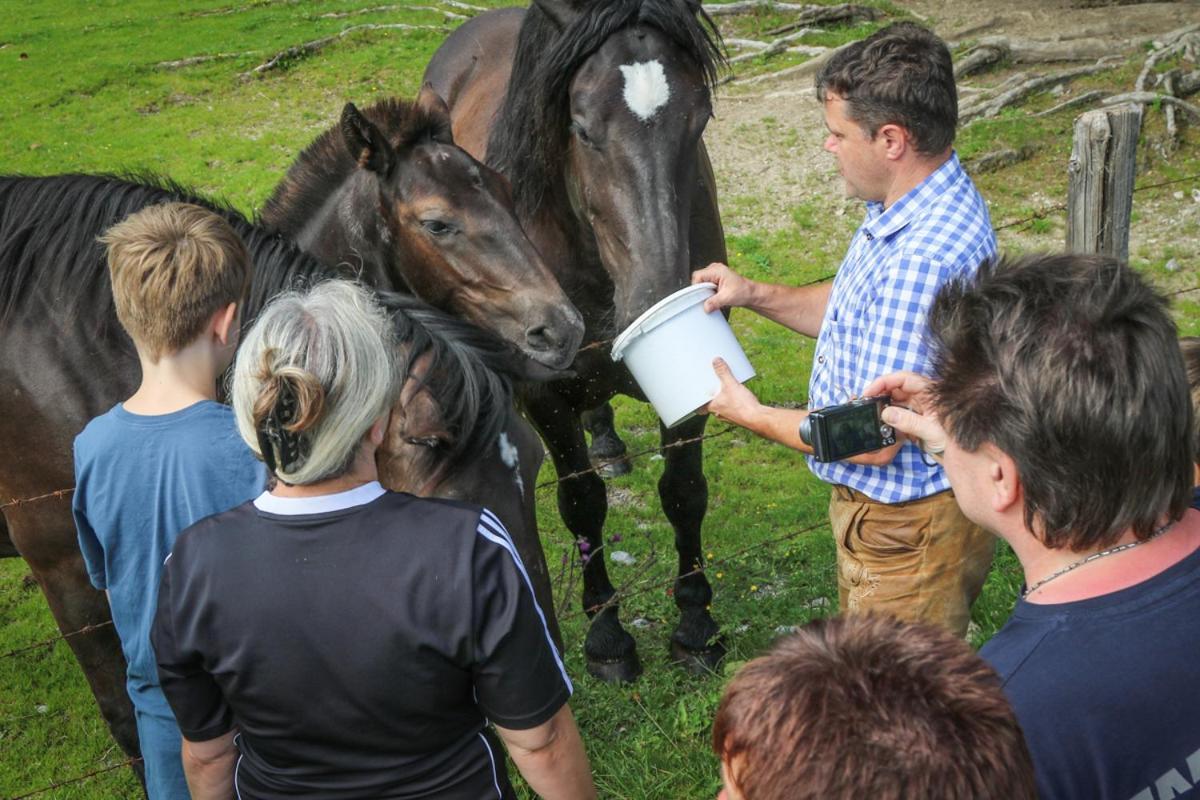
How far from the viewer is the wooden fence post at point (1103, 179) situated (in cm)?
391

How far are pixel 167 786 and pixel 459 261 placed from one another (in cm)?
184

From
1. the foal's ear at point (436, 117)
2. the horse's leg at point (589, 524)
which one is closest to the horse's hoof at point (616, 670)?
the horse's leg at point (589, 524)

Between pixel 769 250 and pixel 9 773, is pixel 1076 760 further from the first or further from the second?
pixel 769 250

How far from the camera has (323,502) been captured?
1834 mm

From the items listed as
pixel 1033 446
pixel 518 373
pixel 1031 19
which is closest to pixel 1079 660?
pixel 1033 446

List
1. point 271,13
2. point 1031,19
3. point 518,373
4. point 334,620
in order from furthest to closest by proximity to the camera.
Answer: point 271,13 → point 1031,19 → point 518,373 → point 334,620

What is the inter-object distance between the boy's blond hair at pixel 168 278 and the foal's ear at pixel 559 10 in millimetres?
2132

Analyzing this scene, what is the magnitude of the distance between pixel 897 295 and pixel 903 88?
0.53 metres

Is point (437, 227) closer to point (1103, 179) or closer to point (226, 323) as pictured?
point (226, 323)

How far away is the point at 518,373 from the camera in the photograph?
2820mm

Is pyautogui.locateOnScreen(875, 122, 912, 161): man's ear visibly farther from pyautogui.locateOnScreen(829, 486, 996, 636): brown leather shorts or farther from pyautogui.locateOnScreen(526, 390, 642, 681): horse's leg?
pyautogui.locateOnScreen(526, 390, 642, 681): horse's leg

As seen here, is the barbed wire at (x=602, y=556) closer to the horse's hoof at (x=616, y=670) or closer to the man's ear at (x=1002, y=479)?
the horse's hoof at (x=616, y=670)

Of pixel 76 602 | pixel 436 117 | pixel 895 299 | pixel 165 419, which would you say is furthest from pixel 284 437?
pixel 436 117

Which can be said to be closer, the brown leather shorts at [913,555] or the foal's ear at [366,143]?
the brown leather shorts at [913,555]
